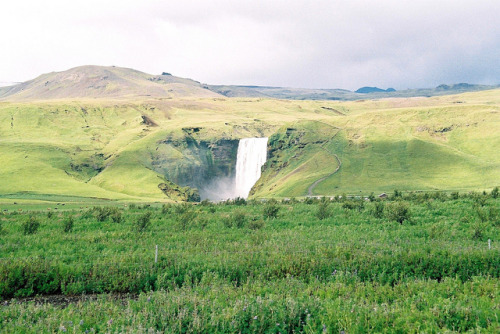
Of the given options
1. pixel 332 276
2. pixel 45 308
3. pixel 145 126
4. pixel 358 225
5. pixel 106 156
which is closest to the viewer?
pixel 45 308

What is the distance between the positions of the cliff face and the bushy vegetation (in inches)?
3935

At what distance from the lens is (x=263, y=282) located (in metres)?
12.7

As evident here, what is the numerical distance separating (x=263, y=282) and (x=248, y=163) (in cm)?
11940

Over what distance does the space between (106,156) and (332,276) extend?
4913 inches

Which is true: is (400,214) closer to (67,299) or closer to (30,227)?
(67,299)

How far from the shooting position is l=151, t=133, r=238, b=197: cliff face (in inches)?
4867

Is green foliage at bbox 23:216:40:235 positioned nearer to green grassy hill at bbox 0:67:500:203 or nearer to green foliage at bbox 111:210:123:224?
green foliage at bbox 111:210:123:224

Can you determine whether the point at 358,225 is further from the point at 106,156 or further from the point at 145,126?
the point at 145,126

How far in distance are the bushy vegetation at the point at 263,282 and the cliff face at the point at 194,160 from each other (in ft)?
328

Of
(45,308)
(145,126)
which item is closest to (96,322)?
(45,308)

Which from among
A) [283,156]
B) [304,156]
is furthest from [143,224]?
[283,156]

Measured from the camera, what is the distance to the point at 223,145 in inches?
5458

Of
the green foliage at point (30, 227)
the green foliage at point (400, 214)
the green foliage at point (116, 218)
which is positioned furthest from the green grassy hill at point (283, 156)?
the green foliage at point (30, 227)

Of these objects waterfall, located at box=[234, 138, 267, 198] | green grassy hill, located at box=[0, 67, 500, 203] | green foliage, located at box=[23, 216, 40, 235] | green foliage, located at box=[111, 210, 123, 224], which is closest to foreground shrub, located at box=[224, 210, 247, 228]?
green foliage, located at box=[111, 210, 123, 224]
